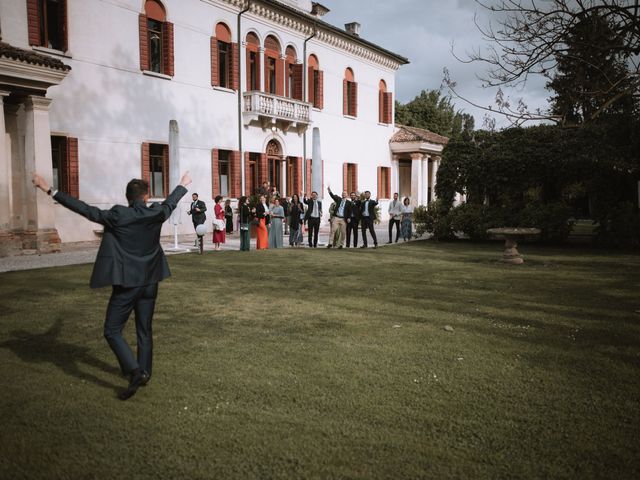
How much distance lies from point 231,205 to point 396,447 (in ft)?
67.7

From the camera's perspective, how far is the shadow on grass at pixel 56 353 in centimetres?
554

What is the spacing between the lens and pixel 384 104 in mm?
34531

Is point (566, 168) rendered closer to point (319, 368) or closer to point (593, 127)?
point (593, 127)

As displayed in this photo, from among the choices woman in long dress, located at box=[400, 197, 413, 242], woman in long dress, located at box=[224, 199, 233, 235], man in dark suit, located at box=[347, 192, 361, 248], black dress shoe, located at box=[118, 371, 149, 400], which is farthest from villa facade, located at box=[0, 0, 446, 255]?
black dress shoe, located at box=[118, 371, 149, 400]

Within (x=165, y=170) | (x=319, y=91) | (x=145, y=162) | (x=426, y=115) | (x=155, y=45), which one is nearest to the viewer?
(x=145, y=162)

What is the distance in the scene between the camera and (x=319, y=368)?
18.4ft

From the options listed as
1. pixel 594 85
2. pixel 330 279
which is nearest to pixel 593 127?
pixel 594 85

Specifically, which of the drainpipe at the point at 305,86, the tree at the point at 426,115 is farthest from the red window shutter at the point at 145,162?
the tree at the point at 426,115

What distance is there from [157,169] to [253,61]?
725 centimetres

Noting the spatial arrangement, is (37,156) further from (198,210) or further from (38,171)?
(198,210)

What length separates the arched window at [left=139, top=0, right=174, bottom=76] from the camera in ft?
66.1

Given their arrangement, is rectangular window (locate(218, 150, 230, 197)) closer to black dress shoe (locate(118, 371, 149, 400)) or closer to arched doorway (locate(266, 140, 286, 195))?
arched doorway (locate(266, 140, 286, 195))

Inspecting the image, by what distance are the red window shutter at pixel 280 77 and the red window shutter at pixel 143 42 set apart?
747 cm

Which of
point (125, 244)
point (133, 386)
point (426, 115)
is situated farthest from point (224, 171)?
point (426, 115)
